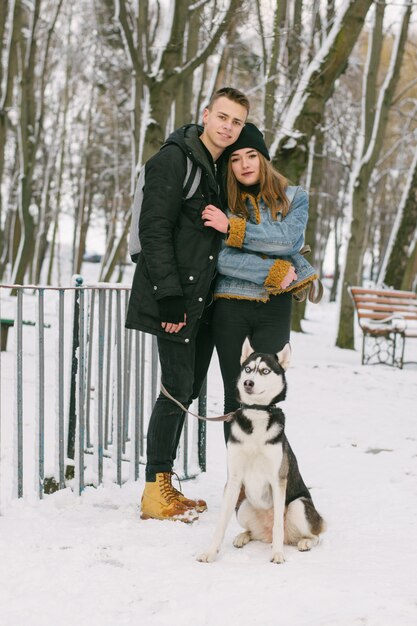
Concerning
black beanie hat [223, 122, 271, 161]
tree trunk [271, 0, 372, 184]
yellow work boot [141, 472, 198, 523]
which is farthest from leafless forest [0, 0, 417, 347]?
yellow work boot [141, 472, 198, 523]

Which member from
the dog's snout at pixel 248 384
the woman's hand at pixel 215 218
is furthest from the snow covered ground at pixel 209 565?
the woman's hand at pixel 215 218

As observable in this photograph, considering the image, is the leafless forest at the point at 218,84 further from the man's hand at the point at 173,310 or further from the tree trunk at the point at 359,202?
the man's hand at the point at 173,310

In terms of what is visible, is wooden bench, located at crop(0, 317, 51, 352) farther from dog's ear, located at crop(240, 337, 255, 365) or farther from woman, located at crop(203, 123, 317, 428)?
dog's ear, located at crop(240, 337, 255, 365)

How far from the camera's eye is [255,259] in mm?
3764

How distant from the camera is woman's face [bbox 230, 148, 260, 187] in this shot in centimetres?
380

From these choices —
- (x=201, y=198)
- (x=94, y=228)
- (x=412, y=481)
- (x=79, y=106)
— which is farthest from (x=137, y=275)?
(x=94, y=228)

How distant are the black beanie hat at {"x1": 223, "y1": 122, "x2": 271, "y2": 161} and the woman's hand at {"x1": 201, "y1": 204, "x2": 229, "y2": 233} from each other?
38cm

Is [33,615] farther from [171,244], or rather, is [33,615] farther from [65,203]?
[65,203]

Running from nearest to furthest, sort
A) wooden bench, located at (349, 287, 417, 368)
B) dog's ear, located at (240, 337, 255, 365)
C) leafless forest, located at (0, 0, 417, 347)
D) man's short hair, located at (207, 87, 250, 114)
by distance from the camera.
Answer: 1. dog's ear, located at (240, 337, 255, 365)
2. man's short hair, located at (207, 87, 250, 114)
3. leafless forest, located at (0, 0, 417, 347)
4. wooden bench, located at (349, 287, 417, 368)

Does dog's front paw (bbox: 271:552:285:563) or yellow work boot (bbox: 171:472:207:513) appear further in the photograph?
yellow work boot (bbox: 171:472:207:513)

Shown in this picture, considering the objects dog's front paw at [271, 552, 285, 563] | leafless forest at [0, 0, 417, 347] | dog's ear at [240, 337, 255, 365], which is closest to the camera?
dog's front paw at [271, 552, 285, 563]

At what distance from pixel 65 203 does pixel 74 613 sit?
116ft

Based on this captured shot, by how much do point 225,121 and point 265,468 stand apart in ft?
6.03

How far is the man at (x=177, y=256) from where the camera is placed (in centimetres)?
369
